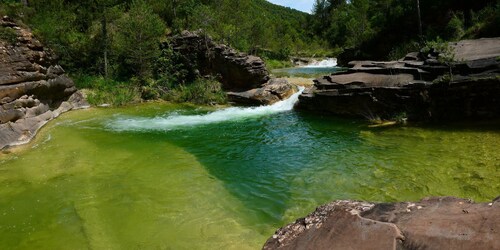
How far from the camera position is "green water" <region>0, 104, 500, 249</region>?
7309mm

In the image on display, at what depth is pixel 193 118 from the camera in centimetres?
1975

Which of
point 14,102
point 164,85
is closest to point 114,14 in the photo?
point 164,85

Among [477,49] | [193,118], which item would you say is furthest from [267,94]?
[477,49]

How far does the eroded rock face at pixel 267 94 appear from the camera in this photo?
23.4 metres

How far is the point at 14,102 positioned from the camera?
15.1 metres

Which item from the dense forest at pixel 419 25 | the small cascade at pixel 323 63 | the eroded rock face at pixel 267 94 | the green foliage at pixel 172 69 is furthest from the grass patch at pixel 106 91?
the small cascade at pixel 323 63

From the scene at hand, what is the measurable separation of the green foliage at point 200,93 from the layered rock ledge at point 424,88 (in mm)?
7660

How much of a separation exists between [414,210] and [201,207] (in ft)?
18.1

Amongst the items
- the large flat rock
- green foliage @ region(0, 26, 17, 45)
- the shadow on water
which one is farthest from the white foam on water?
the large flat rock

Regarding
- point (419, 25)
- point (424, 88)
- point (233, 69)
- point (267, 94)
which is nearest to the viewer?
point (424, 88)

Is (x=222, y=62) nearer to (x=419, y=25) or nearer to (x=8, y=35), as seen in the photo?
(x=8, y=35)

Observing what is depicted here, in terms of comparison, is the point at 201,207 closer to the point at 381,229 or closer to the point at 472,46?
the point at 381,229

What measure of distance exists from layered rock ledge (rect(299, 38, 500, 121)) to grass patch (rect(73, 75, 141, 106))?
13.0 meters

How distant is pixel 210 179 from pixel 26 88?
452 inches
